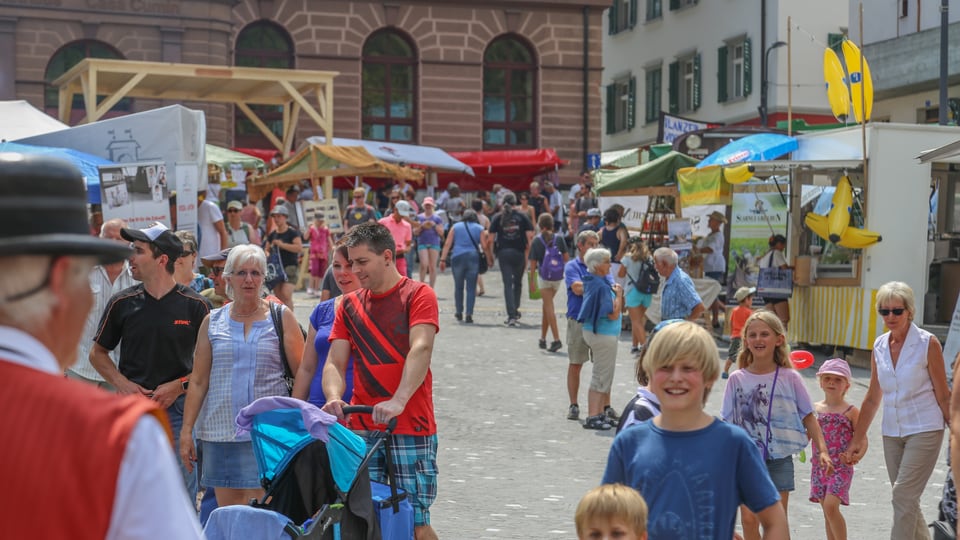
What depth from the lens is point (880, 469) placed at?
12086 mm

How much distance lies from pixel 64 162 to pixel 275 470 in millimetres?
3961

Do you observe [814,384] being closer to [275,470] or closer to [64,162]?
[275,470]

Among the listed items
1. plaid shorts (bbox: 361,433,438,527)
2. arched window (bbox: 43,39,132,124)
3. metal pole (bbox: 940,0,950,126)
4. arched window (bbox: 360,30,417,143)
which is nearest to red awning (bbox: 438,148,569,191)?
arched window (bbox: 360,30,417,143)

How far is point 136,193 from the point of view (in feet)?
46.0

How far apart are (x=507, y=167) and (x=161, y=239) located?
3420 centimetres

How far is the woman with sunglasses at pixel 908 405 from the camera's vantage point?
823 centimetres

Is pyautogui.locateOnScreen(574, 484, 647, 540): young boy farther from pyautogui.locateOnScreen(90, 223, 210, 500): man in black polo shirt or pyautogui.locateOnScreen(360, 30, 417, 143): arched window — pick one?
pyautogui.locateOnScreen(360, 30, 417, 143): arched window

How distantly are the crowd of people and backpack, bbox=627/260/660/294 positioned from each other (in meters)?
4.12

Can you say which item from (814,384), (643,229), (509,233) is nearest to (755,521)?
(814,384)

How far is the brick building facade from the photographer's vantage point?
4256cm

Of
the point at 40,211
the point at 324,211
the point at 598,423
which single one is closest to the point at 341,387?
the point at 40,211

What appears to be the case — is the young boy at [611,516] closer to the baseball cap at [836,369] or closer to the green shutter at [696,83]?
the baseball cap at [836,369]

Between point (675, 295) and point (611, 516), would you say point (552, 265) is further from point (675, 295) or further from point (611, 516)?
point (611, 516)

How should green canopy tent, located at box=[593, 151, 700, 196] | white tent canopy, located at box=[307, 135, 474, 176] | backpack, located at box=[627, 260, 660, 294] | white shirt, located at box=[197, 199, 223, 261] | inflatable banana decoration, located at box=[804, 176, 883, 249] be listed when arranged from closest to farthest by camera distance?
white shirt, located at box=[197, 199, 223, 261]
inflatable banana decoration, located at box=[804, 176, 883, 249]
backpack, located at box=[627, 260, 660, 294]
green canopy tent, located at box=[593, 151, 700, 196]
white tent canopy, located at box=[307, 135, 474, 176]
